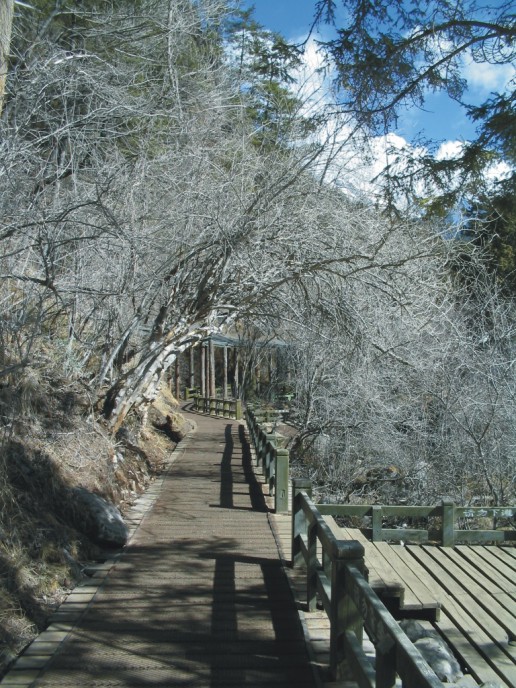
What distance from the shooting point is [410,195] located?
700cm

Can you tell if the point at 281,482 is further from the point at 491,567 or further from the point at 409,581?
the point at 491,567

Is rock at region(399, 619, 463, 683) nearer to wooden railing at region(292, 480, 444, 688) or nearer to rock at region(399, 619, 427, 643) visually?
rock at region(399, 619, 427, 643)

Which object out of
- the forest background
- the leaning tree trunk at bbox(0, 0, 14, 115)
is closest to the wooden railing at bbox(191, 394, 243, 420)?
the forest background

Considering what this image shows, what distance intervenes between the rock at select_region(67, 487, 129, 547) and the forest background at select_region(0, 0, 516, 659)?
264 millimetres

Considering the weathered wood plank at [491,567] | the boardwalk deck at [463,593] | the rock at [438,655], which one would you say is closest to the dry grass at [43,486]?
the boardwalk deck at [463,593]

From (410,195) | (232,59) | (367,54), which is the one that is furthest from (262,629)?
(232,59)

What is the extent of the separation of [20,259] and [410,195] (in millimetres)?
5352

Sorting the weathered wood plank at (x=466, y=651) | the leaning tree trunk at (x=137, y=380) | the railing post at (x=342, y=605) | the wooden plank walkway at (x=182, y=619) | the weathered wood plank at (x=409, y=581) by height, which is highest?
the leaning tree trunk at (x=137, y=380)

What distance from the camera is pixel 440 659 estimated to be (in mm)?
5484

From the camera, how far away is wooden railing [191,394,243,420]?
28.1 meters

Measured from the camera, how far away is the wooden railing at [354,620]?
299 centimetres

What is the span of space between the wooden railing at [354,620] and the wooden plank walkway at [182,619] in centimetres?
36

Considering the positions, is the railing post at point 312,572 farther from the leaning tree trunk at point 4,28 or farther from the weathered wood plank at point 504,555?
the leaning tree trunk at point 4,28

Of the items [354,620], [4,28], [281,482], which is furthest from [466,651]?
[4,28]
